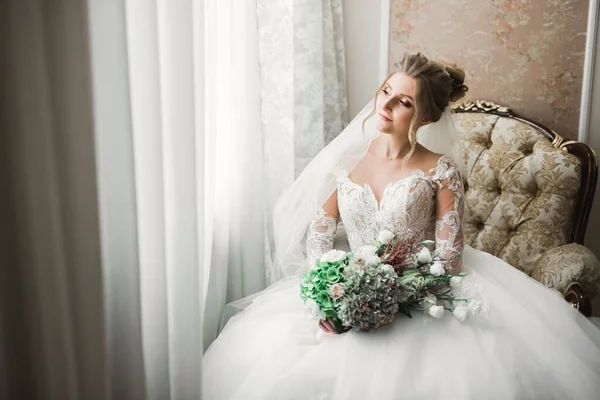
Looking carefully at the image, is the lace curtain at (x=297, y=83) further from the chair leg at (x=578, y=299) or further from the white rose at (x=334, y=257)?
the chair leg at (x=578, y=299)

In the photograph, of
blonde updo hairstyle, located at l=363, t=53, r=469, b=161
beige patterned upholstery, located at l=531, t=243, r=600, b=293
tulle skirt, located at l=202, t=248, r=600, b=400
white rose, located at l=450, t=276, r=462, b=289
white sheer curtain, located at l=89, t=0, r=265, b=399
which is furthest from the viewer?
beige patterned upholstery, located at l=531, t=243, r=600, b=293

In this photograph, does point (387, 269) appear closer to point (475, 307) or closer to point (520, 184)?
point (475, 307)

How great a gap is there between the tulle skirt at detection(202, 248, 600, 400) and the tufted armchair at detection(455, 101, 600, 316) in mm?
581

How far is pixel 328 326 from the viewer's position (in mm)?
1637

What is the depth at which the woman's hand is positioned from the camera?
5.34 ft

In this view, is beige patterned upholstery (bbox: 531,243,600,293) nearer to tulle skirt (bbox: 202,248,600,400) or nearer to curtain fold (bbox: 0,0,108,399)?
tulle skirt (bbox: 202,248,600,400)

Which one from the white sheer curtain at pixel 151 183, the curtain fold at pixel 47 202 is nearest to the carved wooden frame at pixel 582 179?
the white sheer curtain at pixel 151 183

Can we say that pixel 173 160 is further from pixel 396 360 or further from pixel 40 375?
pixel 396 360

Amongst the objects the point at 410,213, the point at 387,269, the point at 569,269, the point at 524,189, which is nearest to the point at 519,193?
the point at 524,189

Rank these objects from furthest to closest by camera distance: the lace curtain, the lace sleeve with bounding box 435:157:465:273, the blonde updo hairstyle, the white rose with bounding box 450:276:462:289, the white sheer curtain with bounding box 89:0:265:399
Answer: the lace curtain, the blonde updo hairstyle, the lace sleeve with bounding box 435:157:465:273, the white rose with bounding box 450:276:462:289, the white sheer curtain with bounding box 89:0:265:399

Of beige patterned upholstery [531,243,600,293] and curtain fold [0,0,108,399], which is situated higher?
curtain fold [0,0,108,399]

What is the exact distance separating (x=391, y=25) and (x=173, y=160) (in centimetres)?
195

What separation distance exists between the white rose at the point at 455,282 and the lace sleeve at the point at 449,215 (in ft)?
0.32

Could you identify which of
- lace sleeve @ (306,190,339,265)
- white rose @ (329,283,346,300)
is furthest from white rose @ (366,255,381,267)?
lace sleeve @ (306,190,339,265)
